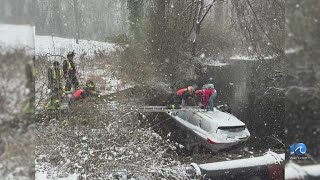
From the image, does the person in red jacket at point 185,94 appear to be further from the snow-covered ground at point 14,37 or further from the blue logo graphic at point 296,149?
the snow-covered ground at point 14,37

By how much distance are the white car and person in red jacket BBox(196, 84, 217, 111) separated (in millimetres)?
66

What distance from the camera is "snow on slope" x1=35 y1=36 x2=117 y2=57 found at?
153 inches

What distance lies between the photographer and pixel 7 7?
3639 mm

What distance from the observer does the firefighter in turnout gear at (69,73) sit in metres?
4.02

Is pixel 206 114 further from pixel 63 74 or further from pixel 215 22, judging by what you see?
pixel 63 74

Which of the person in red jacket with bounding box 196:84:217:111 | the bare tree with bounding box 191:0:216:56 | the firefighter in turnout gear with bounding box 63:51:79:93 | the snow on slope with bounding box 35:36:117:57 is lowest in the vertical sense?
the person in red jacket with bounding box 196:84:217:111

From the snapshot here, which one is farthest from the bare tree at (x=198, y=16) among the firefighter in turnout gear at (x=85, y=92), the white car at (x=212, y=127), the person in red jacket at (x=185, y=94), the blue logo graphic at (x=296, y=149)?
the blue logo graphic at (x=296, y=149)

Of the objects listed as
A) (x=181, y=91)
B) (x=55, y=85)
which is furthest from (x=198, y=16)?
(x=55, y=85)

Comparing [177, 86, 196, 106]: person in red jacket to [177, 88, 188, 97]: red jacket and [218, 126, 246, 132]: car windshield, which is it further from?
[218, 126, 246, 132]: car windshield

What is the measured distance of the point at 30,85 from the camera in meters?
3.70

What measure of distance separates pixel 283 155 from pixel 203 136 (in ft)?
2.89

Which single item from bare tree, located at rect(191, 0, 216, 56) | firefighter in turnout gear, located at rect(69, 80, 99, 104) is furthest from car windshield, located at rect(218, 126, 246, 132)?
firefighter in turnout gear, located at rect(69, 80, 99, 104)

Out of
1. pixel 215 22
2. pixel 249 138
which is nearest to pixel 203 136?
pixel 249 138

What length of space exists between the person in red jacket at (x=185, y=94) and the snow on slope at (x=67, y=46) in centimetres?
81
